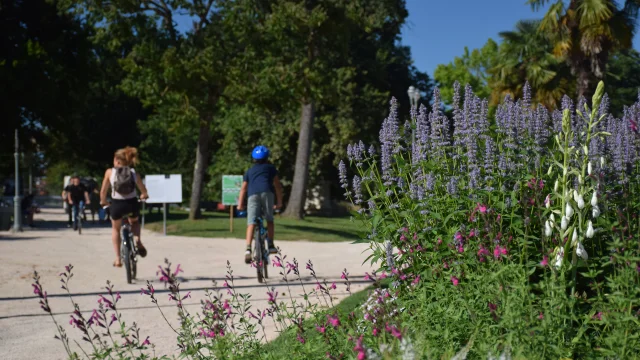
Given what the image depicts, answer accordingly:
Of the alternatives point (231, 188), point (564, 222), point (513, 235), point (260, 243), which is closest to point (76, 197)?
point (231, 188)

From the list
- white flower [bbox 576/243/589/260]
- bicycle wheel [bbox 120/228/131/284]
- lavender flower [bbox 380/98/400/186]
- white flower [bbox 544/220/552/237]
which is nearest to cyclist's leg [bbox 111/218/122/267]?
bicycle wheel [bbox 120/228/131/284]

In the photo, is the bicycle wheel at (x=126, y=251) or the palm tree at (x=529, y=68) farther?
the palm tree at (x=529, y=68)

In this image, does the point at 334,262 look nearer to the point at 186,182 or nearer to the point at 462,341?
the point at 462,341

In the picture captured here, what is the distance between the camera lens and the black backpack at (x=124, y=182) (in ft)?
35.0

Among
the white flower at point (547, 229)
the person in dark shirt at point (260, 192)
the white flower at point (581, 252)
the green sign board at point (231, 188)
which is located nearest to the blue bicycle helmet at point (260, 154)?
the person in dark shirt at point (260, 192)

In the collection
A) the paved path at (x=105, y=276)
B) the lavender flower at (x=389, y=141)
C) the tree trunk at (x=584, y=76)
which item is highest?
the tree trunk at (x=584, y=76)

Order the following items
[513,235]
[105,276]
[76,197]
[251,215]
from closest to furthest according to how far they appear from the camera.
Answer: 1. [513,235]
2. [251,215]
3. [105,276]
4. [76,197]

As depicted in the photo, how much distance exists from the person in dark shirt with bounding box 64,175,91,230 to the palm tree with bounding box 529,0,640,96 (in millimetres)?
14283

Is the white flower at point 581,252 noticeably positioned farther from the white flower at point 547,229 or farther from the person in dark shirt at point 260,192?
the person in dark shirt at point 260,192

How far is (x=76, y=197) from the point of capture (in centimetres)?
2367

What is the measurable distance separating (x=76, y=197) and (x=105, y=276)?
13053mm

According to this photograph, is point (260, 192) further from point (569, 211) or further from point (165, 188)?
point (165, 188)

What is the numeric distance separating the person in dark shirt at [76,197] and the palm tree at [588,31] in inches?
562

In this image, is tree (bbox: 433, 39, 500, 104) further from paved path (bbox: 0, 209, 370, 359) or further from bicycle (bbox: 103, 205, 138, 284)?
bicycle (bbox: 103, 205, 138, 284)
